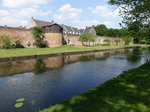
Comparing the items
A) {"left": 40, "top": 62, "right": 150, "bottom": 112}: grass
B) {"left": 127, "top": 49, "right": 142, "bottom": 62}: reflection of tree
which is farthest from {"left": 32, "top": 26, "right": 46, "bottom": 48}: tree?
{"left": 40, "top": 62, "right": 150, "bottom": 112}: grass

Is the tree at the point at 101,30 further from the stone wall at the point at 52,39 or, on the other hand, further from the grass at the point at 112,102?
the grass at the point at 112,102

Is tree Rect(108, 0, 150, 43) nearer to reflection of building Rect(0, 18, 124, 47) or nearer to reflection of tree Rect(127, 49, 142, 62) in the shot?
reflection of tree Rect(127, 49, 142, 62)

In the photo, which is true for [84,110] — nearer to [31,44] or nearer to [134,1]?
[134,1]

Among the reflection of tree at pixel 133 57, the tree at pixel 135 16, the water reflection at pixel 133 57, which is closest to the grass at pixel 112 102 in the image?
the tree at pixel 135 16

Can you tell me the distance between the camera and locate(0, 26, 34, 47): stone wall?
27864 mm

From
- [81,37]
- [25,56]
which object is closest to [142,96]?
[25,56]

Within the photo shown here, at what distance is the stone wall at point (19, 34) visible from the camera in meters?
27.9

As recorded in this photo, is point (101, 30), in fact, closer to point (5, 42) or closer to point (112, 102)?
point (5, 42)

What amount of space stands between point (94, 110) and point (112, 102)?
0.84m

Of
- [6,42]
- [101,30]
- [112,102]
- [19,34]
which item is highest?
[101,30]

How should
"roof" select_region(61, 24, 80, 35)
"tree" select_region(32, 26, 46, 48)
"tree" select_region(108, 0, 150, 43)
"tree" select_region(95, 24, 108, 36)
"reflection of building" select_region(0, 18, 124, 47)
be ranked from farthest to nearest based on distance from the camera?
Answer: "tree" select_region(95, 24, 108, 36)
"roof" select_region(61, 24, 80, 35)
"tree" select_region(32, 26, 46, 48)
"reflection of building" select_region(0, 18, 124, 47)
"tree" select_region(108, 0, 150, 43)

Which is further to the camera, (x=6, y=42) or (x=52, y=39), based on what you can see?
(x=52, y=39)

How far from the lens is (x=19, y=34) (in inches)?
1188

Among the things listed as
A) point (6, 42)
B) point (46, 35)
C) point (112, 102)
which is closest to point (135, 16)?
point (112, 102)
